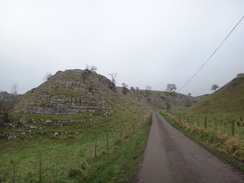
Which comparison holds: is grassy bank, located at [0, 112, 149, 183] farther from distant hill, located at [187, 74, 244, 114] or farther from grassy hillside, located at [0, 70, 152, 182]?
distant hill, located at [187, 74, 244, 114]

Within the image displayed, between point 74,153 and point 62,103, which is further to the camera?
point 62,103

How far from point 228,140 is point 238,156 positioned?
7.24 ft

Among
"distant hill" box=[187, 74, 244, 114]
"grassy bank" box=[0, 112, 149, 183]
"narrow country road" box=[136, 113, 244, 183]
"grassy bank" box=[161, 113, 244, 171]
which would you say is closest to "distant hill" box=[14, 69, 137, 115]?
"grassy bank" box=[0, 112, 149, 183]

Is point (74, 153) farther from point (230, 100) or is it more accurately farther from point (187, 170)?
point (230, 100)

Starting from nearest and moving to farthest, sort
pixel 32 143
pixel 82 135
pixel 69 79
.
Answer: pixel 32 143
pixel 82 135
pixel 69 79

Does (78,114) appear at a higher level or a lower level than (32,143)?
higher

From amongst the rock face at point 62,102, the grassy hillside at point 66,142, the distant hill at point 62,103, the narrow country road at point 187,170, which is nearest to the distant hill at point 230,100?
the grassy hillside at point 66,142

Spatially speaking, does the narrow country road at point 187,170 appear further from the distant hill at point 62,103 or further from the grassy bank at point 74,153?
the distant hill at point 62,103

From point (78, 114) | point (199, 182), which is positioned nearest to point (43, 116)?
point (78, 114)

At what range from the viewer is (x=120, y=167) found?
388 inches

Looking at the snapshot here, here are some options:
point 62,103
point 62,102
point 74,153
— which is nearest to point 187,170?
point 74,153

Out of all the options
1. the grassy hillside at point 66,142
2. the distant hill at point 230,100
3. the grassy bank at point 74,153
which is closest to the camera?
the grassy bank at point 74,153

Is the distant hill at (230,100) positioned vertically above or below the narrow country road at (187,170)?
above

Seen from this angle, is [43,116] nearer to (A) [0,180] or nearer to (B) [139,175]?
(A) [0,180]
